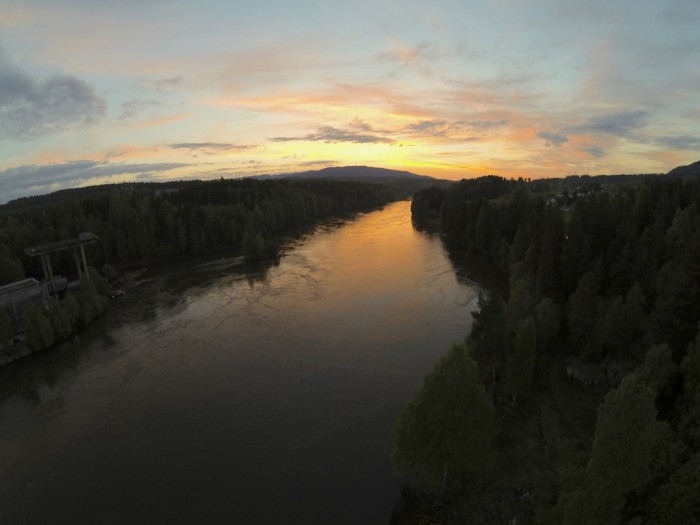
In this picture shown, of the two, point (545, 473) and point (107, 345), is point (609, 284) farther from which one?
point (107, 345)

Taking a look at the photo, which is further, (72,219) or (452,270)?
(72,219)

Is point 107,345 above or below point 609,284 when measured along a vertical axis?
below

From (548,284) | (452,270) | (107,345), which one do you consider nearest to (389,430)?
(548,284)

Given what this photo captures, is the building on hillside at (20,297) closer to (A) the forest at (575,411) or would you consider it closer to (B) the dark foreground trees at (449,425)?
(A) the forest at (575,411)

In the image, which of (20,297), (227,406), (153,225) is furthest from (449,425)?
(153,225)

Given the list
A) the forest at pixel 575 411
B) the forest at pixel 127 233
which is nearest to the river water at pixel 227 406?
the forest at pixel 127 233

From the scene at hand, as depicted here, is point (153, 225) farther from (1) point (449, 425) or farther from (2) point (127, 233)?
(1) point (449, 425)

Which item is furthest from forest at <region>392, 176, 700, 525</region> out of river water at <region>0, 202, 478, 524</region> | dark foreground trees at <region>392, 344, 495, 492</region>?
river water at <region>0, 202, 478, 524</region>
